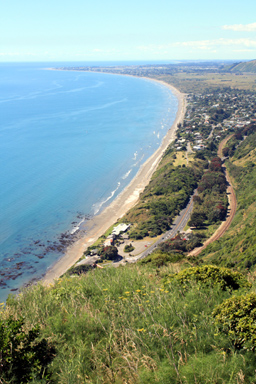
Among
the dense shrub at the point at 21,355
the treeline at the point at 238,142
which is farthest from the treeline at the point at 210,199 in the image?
the dense shrub at the point at 21,355

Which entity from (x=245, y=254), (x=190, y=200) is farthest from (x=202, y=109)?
(x=245, y=254)

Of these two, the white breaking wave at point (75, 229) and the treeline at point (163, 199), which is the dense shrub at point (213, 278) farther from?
the white breaking wave at point (75, 229)

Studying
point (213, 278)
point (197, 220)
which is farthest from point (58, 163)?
point (213, 278)

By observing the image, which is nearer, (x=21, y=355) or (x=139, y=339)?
(x=21, y=355)

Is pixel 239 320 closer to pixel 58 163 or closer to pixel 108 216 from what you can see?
pixel 108 216

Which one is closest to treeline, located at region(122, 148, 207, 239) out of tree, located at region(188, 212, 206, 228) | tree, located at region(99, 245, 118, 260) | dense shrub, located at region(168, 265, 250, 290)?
tree, located at region(188, 212, 206, 228)

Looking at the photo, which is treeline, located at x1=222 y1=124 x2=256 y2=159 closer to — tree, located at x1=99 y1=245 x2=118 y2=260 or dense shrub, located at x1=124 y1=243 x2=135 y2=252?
dense shrub, located at x1=124 y1=243 x2=135 y2=252
